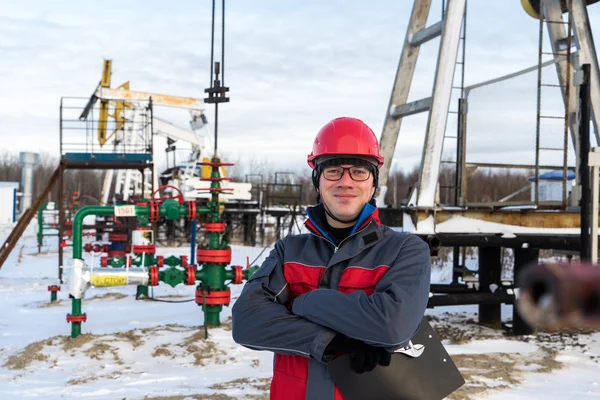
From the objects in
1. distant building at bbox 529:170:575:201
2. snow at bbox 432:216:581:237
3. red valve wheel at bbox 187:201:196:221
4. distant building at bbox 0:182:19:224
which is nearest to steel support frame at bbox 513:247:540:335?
snow at bbox 432:216:581:237

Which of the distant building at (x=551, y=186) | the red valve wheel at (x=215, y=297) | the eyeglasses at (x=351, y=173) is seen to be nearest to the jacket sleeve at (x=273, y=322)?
the eyeglasses at (x=351, y=173)

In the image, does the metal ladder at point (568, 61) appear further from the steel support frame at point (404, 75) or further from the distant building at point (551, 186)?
the steel support frame at point (404, 75)

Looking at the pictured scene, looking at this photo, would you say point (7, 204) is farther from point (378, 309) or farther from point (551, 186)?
point (378, 309)

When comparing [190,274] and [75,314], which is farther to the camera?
[190,274]

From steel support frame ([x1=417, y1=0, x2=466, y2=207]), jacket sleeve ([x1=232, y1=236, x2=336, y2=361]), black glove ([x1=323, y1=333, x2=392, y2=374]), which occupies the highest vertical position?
steel support frame ([x1=417, y1=0, x2=466, y2=207])

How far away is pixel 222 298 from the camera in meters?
6.78

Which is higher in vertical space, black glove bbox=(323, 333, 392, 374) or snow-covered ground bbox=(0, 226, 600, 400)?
black glove bbox=(323, 333, 392, 374)

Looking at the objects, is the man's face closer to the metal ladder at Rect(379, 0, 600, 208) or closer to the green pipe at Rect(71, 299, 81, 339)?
the metal ladder at Rect(379, 0, 600, 208)

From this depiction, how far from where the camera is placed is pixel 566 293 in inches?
21.5

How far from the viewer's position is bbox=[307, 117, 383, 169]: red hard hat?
7.25 feet

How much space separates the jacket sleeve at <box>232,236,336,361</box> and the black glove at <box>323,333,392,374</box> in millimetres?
29

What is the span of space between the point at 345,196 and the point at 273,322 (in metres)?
0.49

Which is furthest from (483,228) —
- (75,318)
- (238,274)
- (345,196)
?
(345,196)

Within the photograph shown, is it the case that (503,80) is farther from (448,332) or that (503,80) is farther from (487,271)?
(448,332)
